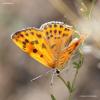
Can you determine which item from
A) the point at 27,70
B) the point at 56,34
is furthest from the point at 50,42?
the point at 27,70

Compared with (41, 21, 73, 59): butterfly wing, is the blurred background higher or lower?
lower

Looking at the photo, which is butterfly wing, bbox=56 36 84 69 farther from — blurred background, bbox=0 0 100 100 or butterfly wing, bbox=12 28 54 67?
blurred background, bbox=0 0 100 100

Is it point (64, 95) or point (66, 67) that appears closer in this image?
point (66, 67)

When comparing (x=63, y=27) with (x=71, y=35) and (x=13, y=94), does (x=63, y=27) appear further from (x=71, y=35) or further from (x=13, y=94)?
(x=13, y=94)

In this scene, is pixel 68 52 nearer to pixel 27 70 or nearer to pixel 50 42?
pixel 50 42

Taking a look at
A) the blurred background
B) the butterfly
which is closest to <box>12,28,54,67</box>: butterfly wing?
the butterfly

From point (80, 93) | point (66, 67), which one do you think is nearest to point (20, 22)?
point (80, 93)

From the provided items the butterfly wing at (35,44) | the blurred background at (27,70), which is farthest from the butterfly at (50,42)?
the blurred background at (27,70)
